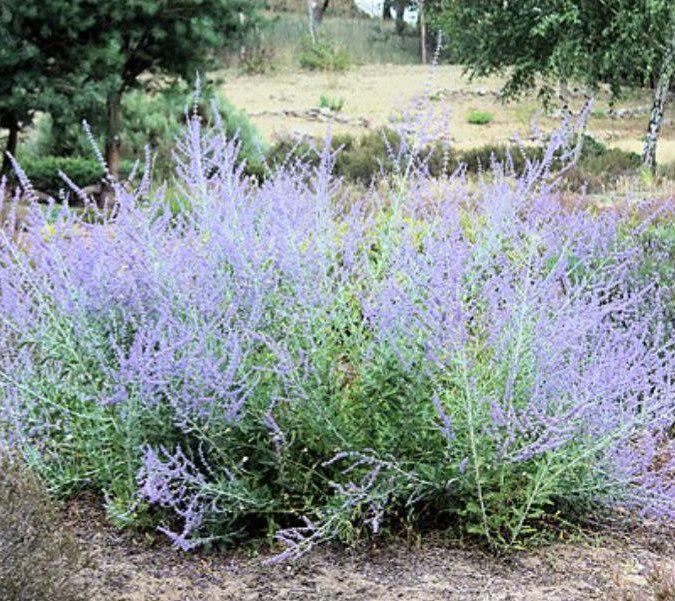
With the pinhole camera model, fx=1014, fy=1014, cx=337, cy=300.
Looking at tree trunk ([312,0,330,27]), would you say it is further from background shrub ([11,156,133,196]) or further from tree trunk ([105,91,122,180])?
tree trunk ([105,91,122,180])

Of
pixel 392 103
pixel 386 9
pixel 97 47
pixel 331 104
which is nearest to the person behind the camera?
pixel 97 47

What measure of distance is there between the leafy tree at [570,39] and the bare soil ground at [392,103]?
114 inches

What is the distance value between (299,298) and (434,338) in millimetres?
468

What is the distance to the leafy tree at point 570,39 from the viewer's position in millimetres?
22172

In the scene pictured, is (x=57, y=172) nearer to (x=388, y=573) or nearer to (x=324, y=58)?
(x=388, y=573)

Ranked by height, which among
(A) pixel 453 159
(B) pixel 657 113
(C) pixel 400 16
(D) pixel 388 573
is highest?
(C) pixel 400 16

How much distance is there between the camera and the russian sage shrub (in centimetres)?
308

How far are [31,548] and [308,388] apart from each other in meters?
1.00

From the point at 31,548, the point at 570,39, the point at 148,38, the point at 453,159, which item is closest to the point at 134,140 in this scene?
the point at 148,38

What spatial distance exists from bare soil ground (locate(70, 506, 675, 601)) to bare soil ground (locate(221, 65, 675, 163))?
79.1 feet

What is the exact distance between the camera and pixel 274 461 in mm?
3309

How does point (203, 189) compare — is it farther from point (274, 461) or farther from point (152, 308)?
point (274, 461)

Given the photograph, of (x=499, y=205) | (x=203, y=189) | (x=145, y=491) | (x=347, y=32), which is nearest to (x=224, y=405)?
(x=145, y=491)

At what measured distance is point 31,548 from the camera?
257 cm
